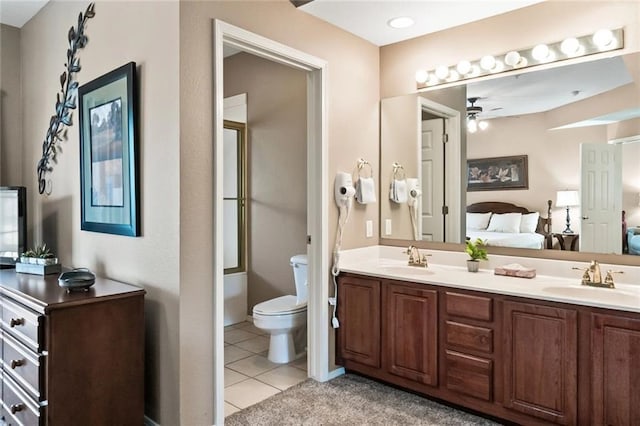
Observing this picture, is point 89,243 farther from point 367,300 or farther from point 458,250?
point 458,250

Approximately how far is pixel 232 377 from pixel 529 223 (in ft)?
7.28

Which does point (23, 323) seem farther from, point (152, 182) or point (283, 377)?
point (283, 377)

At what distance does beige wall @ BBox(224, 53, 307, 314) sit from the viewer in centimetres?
379

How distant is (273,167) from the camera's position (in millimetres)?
4020

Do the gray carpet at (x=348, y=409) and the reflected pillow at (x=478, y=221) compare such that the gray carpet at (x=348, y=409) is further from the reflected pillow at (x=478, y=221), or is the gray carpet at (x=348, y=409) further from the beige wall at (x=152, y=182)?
the reflected pillow at (x=478, y=221)

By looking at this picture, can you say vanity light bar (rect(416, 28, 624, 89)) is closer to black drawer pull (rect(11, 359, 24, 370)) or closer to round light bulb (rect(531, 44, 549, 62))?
round light bulb (rect(531, 44, 549, 62))

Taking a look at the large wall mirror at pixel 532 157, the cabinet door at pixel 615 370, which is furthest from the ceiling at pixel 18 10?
the cabinet door at pixel 615 370

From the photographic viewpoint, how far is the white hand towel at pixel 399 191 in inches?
128

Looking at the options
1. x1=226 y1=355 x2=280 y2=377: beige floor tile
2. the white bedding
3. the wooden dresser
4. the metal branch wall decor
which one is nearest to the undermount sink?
the white bedding

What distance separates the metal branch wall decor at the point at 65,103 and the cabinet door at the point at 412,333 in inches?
97.4

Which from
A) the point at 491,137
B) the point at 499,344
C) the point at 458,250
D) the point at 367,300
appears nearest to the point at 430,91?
the point at 491,137

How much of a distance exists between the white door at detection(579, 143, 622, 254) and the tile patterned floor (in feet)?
6.63

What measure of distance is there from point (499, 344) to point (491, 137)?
134cm

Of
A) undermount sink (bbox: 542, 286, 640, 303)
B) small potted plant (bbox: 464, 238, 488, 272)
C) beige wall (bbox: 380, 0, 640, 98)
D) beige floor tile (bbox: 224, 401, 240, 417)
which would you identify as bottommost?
beige floor tile (bbox: 224, 401, 240, 417)
